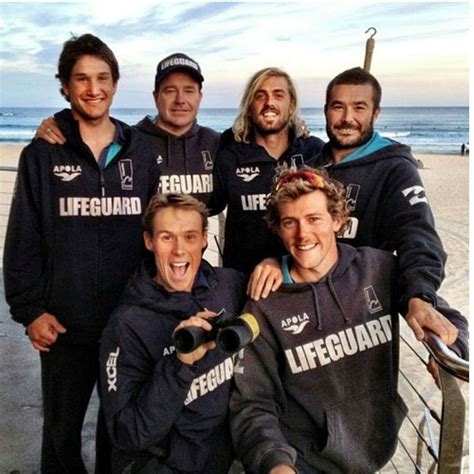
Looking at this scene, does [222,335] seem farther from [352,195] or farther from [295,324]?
[352,195]

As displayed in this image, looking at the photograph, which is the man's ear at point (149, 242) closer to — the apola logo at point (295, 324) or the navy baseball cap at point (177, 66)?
the apola logo at point (295, 324)

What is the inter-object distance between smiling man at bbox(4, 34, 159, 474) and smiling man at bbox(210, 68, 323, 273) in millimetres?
550

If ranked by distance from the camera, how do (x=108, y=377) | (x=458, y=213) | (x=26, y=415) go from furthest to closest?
(x=458, y=213) < (x=26, y=415) < (x=108, y=377)

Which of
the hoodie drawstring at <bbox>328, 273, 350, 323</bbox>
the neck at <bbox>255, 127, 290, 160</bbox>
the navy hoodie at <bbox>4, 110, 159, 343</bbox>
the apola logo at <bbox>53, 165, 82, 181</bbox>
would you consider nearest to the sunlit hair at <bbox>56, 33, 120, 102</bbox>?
the navy hoodie at <bbox>4, 110, 159, 343</bbox>

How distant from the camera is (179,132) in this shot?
3.06 meters

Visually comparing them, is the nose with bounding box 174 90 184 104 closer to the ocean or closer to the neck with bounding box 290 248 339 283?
the neck with bounding box 290 248 339 283

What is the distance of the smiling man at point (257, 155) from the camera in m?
2.93

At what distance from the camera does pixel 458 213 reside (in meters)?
12.8

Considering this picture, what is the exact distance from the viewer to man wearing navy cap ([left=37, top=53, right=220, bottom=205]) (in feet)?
9.86

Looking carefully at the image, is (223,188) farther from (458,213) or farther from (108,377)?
(458,213)

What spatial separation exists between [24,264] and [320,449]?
53.1 inches

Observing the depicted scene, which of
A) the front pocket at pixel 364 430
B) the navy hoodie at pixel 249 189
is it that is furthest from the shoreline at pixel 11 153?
the front pocket at pixel 364 430

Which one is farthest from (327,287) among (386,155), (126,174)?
(126,174)

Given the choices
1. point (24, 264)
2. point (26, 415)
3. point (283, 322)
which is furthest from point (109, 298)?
point (26, 415)
